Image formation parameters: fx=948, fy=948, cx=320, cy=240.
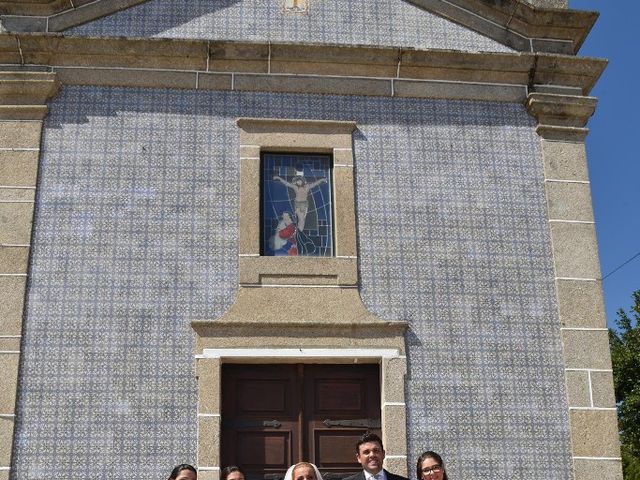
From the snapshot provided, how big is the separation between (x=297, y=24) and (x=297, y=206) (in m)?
2.10

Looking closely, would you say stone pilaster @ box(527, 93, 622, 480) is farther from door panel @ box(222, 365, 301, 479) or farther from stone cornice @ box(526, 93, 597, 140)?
door panel @ box(222, 365, 301, 479)

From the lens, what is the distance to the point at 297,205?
380 inches

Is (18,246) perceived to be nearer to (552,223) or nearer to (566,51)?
(552,223)

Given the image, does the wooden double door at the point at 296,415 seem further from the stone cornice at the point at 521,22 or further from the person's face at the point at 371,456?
the stone cornice at the point at 521,22

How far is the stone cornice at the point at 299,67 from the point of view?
32.2 feet

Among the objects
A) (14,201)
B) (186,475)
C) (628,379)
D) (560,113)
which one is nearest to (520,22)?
(560,113)

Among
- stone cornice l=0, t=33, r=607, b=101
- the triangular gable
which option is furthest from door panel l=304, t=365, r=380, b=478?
the triangular gable

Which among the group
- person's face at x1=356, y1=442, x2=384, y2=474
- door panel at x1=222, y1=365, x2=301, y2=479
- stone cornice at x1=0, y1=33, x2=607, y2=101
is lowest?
person's face at x1=356, y1=442, x2=384, y2=474

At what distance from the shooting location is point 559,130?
10.1m

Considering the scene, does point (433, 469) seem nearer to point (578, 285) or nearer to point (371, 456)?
point (371, 456)

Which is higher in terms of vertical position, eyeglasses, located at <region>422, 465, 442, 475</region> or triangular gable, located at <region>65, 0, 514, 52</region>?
triangular gable, located at <region>65, 0, 514, 52</region>

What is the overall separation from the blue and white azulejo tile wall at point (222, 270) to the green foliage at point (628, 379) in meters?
15.9

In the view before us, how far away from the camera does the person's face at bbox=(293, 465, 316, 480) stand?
5938mm

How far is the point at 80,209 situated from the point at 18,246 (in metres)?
0.69
